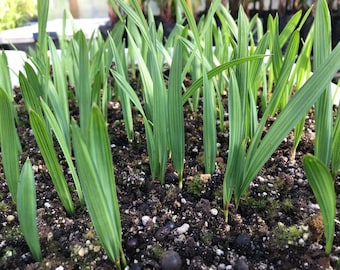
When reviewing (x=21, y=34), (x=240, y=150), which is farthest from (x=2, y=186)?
(x=21, y=34)

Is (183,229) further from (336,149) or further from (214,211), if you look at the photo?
(336,149)

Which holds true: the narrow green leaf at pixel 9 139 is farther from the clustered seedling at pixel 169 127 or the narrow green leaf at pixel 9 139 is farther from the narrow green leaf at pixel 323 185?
the narrow green leaf at pixel 323 185

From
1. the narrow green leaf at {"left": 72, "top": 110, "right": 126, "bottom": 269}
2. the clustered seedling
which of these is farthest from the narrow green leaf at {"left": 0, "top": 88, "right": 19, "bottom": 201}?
the narrow green leaf at {"left": 72, "top": 110, "right": 126, "bottom": 269}

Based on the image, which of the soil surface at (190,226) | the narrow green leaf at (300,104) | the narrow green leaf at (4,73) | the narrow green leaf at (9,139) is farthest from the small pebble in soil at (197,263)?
the narrow green leaf at (4,73)

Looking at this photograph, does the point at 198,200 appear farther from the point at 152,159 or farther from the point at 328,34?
the point at 328,34

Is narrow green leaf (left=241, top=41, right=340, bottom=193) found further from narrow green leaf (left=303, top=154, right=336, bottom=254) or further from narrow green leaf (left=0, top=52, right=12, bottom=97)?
narrow green leaf (left=0, top=52, right=12, bottom=97)
